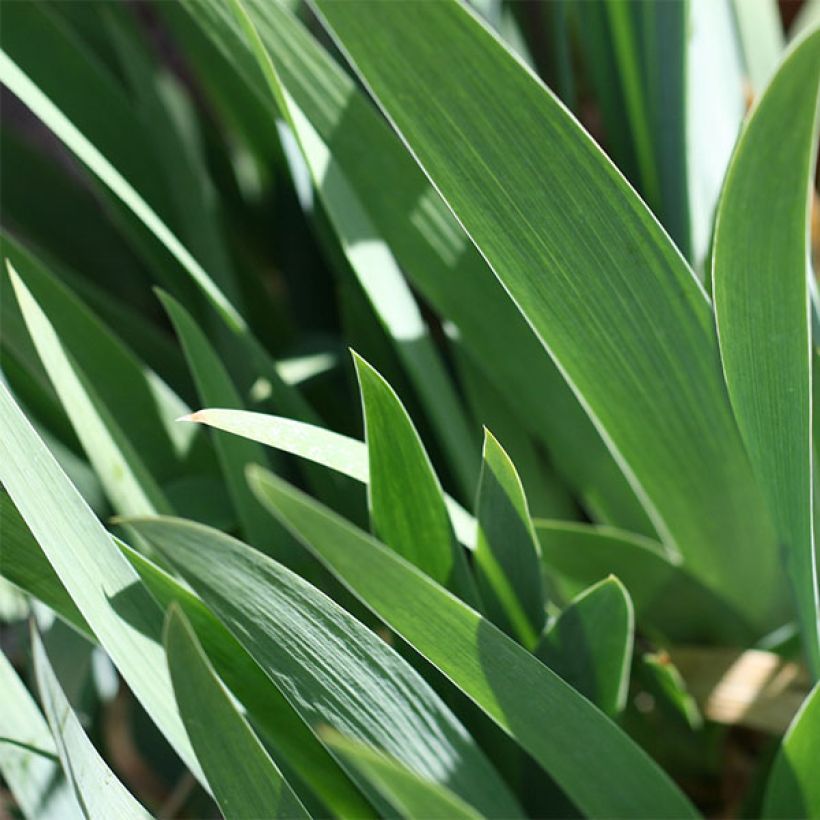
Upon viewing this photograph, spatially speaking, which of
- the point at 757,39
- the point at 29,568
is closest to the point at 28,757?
the point at 29,568

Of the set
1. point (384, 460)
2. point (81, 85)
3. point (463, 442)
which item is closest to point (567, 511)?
point (463, 442)

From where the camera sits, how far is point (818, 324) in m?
0.33

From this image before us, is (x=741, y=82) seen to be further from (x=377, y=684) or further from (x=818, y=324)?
(x=377, y=684)

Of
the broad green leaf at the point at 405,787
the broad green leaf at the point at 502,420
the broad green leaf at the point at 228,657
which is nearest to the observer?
the broad green leaf at the point at 405,787

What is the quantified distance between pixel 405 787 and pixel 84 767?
10cm

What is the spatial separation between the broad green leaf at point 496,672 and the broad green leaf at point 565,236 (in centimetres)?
10

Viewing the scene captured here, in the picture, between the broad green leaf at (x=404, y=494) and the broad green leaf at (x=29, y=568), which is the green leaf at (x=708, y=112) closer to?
the broad green leaf at (x=404, y=494)

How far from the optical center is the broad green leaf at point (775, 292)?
0.24m

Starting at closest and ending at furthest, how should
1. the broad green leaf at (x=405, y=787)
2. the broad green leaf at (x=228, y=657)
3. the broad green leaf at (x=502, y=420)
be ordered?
the broad green leaf at (x=405, y=787), the broad green leaf at (x=228, y=657), the broad green leaf at (x=502, y=420)

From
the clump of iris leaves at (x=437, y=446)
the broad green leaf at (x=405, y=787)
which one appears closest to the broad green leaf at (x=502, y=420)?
the clump of iris leaves at (x=437, y=446)

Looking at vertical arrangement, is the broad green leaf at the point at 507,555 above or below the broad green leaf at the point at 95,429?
below

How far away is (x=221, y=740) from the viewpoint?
0.25m

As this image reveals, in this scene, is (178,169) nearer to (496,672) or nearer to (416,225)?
(416,225)

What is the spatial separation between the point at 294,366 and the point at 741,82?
0.82 ft
